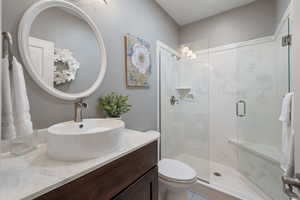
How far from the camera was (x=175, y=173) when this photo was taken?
4.27 feet

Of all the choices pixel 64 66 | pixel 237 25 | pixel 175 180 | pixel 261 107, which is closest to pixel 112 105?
pixel 64 66

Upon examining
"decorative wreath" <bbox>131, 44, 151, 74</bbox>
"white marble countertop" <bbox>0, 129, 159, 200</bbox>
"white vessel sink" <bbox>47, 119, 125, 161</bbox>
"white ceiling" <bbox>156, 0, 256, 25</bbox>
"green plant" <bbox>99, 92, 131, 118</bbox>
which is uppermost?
"white ceiling" <bbox>156, 0, 256, 25</bbox>

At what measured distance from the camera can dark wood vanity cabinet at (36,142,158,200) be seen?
512mm

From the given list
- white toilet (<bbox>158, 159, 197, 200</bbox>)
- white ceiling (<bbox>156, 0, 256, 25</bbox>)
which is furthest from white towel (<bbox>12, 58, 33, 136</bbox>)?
white ceiling (<bbox>156, 0, 256, 25</bbox>)

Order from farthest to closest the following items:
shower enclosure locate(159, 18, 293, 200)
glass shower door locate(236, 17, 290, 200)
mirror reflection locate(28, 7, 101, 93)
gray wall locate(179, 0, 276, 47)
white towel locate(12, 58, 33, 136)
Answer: gray wall locate(179, 0, 276, 47) → shower enclosure locate(159, 18, 293, 200) → glass shower door locate(236, 17, 290, 200) → mirror reflection locate(28, 7, 101, 93) → white towel locate(12, 58, 33, 136)

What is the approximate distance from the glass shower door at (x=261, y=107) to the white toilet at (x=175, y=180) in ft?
3.46

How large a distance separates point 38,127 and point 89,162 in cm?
48

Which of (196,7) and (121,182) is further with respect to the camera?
(196,7)

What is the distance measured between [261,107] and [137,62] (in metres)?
1.97

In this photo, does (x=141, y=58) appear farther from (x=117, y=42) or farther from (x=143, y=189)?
(x=143, y=189)

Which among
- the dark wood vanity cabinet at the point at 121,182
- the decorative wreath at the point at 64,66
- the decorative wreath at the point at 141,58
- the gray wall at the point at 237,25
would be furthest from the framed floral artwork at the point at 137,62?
the gray wall at the point at 237,25

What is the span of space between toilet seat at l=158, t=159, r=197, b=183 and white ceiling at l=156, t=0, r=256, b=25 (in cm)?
223

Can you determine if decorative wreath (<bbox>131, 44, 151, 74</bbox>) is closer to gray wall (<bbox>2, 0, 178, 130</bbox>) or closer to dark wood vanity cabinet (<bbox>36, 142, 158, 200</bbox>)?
gray wall (<bbox>2, 0, 178, 130</bbox>)

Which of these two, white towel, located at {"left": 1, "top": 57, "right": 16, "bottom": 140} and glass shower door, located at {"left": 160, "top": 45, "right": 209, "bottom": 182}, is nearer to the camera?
white towel, located at {"left": 1, "top": 57, "right": 16, "bottom": 140}
